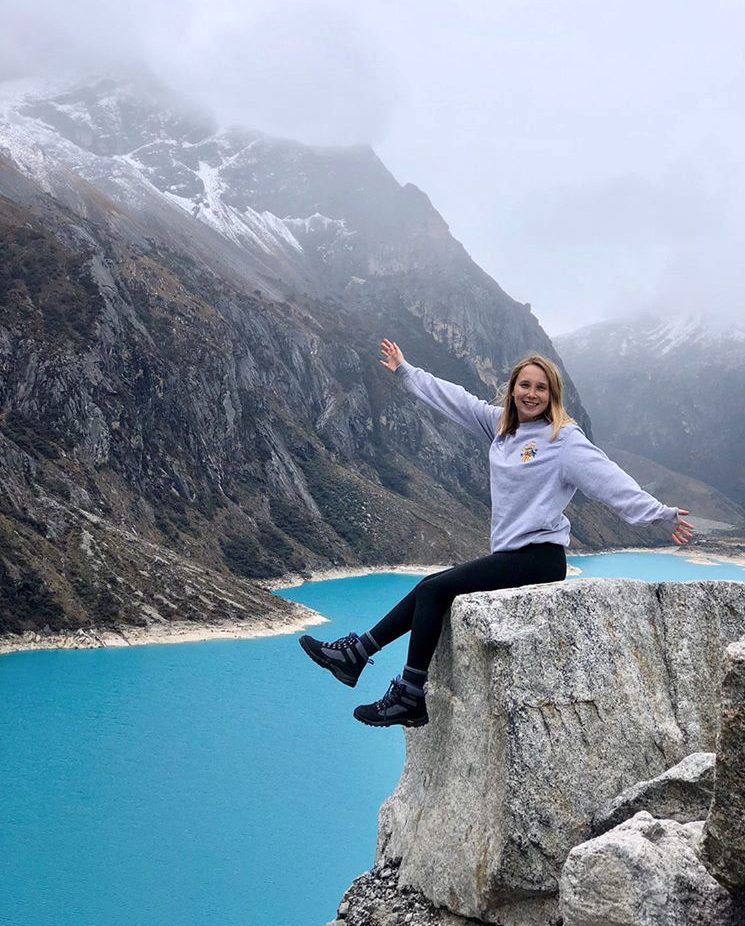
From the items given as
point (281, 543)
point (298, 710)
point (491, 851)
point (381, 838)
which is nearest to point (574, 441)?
point (491, 851)

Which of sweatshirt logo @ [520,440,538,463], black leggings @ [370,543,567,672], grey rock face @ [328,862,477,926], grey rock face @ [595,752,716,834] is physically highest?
sweatshirt logo @ [520,440,538,463]

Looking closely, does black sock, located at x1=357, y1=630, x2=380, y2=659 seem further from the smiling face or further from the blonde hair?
the smiling face

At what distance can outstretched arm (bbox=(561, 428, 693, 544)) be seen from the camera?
509 cm

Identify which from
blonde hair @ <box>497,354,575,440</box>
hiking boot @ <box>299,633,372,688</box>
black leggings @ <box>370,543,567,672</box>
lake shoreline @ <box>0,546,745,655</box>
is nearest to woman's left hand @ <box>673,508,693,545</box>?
black leggings @ <box>370,543,567,672</box>

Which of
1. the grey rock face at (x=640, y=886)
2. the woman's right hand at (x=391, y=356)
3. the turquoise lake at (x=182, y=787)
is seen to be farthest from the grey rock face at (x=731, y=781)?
the turquoise lake at (x=182, y=787)

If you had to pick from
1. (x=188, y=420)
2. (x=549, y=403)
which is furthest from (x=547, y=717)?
(x=188, y=420)

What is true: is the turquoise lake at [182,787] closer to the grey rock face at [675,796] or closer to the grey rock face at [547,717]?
the grey rock face at [547,717]

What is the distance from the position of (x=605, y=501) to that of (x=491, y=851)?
2.18 meters

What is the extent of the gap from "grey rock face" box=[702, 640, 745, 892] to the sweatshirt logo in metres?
2.31

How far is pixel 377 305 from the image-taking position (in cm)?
17875

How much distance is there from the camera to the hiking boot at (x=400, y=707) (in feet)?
17.8

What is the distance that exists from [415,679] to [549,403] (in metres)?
2.02

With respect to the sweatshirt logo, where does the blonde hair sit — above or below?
above

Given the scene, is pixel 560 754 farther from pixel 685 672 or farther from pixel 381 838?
pixel 381 838
